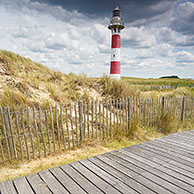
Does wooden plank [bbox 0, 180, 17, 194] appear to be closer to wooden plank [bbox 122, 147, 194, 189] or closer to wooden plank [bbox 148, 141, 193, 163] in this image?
wooden plank [bbox 122, 147, 194, 189]

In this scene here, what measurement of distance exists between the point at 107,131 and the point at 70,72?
596cm

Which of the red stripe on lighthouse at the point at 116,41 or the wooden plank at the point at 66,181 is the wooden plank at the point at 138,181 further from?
the red stripe on lighthouse at the point at 116,41

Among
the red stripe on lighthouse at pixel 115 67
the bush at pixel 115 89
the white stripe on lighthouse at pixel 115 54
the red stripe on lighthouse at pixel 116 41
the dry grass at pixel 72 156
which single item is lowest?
the dry grass at pixel 72 156

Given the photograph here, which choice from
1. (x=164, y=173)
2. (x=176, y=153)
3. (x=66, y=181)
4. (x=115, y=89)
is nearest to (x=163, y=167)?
(x=164, y=173)

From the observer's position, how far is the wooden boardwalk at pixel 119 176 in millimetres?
2828

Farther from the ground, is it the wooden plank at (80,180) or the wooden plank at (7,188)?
the wooden plank at (80,180)

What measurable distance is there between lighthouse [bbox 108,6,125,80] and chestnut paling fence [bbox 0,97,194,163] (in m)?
11.3

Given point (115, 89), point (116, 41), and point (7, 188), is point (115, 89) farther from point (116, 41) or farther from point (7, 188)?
point (116, 41)

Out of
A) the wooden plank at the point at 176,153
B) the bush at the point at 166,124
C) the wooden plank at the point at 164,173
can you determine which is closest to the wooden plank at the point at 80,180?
the wooden plank at the point at 164,173

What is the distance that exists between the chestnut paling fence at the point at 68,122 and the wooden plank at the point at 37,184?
1.41m

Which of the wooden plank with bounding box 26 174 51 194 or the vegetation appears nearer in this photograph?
the wooden plank with bounding box 26 174 51 194

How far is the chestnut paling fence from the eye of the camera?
443 centimetres

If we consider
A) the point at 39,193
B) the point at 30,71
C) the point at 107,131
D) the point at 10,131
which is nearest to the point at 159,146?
the point at 107,131

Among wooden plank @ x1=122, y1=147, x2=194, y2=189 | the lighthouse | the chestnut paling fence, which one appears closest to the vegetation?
the chestnut paling fence
